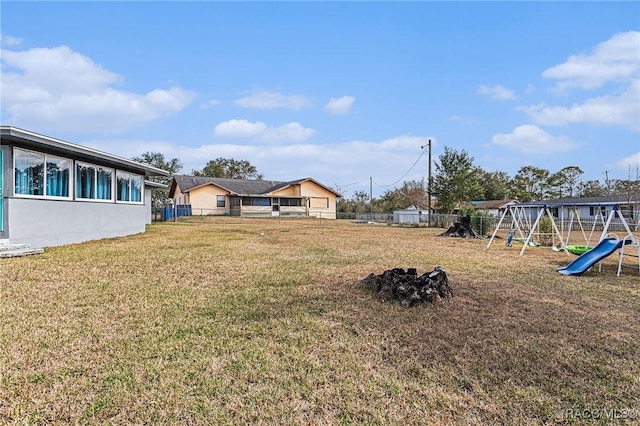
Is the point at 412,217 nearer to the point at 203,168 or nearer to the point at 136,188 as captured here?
the point at 136,188

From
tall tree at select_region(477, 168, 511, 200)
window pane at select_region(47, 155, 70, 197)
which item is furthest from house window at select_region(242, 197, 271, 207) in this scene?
tall tree at select_region(477, 168, 511, 200)

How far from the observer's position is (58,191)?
10016 mm

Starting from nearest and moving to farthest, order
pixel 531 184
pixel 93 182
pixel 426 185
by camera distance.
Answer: pixel 93 182, pixel 426 185, pixel 531 184

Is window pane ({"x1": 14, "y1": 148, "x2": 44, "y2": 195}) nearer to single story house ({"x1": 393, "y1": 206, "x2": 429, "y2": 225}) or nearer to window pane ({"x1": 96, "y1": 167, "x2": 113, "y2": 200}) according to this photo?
window pane ({"x1": 96, "y1": 167, "x2": 113, "y2": 200})

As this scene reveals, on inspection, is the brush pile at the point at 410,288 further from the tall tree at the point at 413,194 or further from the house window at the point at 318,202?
the tall tree at the point at 413,194

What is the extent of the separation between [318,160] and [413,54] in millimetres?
28979

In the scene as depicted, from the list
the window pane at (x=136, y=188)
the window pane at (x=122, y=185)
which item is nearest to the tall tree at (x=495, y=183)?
the window pane at (x=136, y=188)

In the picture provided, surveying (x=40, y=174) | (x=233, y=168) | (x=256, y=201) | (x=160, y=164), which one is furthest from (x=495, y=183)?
(x=40, y=174)

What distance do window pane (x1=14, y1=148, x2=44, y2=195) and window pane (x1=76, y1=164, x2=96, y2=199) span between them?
1.50m

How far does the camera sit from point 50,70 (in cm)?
1174

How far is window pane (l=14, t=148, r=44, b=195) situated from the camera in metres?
8.62

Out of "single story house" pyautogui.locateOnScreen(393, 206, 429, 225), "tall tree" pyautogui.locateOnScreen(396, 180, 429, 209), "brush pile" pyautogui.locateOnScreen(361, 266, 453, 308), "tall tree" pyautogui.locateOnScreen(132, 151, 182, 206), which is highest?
"tall tree" pyautogui.locateOnScreen(132, 151, 182, 206)

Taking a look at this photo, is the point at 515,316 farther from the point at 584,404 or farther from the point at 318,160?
the point at 318,160

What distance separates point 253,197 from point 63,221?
94.0 ft
